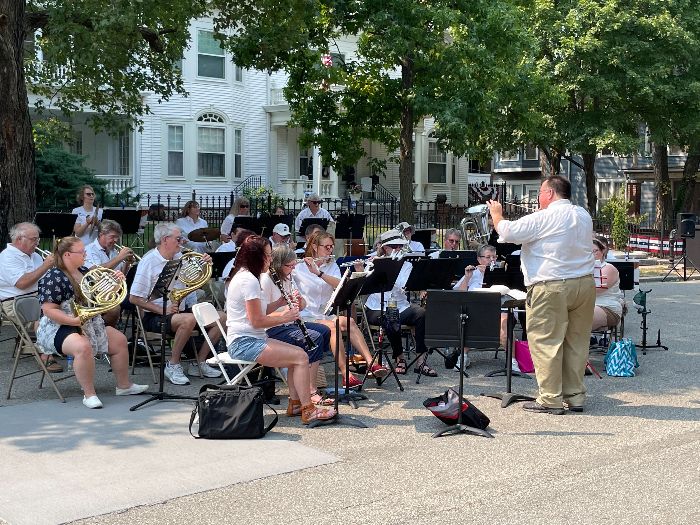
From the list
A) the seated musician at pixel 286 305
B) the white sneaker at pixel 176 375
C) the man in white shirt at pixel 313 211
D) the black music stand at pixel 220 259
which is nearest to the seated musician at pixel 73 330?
the white sneaker at pixel 176 375

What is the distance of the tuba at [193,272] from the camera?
9461 millimetres

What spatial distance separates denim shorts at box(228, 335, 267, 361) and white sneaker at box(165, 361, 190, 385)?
5.95ft

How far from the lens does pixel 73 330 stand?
837 cm

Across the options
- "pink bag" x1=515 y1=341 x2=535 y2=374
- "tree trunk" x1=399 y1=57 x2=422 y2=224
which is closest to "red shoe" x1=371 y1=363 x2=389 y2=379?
"pink bag" x1=515 y1=341 x2=535 y2=374

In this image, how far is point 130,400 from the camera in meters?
8.59

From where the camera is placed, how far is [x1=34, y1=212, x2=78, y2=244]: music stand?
12.9 m

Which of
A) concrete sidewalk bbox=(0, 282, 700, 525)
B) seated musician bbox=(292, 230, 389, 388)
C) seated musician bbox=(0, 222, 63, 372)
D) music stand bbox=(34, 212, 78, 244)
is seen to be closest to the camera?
concrete sidewalk bbox=(0, 282, 700, 525)

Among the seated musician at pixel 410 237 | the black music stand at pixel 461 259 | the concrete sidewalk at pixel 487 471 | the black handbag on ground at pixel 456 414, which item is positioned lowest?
the concrete sidewalk at pixel 487 471

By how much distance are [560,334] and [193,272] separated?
12.6ft

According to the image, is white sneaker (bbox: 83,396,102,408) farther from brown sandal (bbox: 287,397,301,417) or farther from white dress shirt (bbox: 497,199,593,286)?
white dress shirt (bbox: 497,199,593,286)

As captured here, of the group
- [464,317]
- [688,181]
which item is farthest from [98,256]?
[688,181]

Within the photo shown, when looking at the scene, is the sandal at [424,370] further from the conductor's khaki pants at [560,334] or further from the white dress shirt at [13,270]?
the white dress shirt at [13,270]

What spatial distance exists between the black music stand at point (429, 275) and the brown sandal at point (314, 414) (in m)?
2.34

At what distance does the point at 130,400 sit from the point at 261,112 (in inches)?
1054
